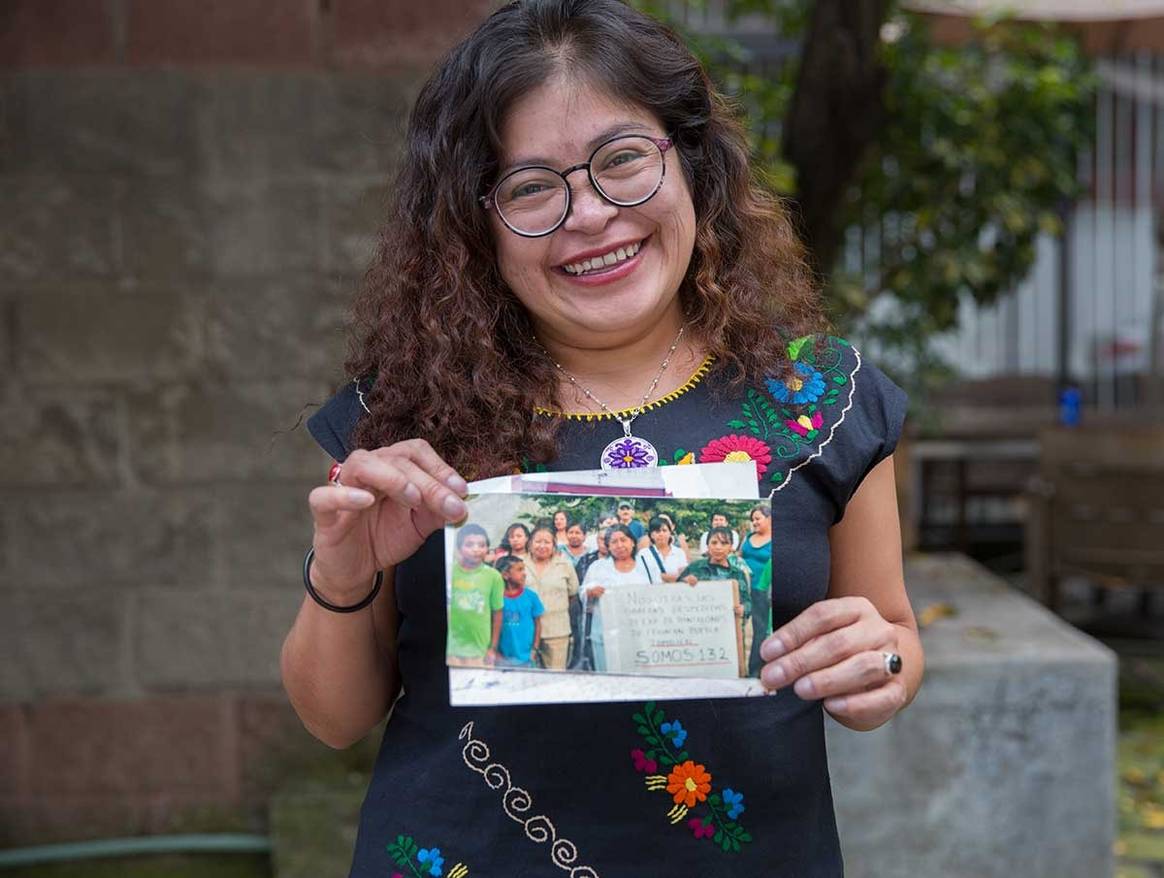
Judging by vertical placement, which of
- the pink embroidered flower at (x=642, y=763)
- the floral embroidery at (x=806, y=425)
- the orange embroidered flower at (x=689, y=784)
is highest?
the floral embroidery at (x=806, y=425)

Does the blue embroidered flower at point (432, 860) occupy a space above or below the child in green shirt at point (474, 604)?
below

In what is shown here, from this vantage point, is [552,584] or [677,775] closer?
[552,584]

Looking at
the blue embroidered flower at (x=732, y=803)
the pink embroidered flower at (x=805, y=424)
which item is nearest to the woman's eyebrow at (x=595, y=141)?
the pink embroidered flower at (x=805, y=424)

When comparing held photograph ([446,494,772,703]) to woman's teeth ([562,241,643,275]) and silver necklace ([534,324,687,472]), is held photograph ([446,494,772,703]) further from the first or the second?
woman's teeth ([562,241,643,275])

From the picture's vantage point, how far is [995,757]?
339cm

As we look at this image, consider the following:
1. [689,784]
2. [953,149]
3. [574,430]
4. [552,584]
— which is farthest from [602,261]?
[953,149]

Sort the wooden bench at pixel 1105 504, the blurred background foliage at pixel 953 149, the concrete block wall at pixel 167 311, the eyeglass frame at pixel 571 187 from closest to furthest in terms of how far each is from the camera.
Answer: the eyeglass frame at pixel 571 187 → the concrete block wall at pixel 167 311 → the blurred background foliage at pixel 953 149 → the wooden bench at pixel 1105 504

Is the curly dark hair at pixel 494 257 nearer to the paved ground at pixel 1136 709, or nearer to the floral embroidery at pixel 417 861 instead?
the floral embroidery at pixel 417 861

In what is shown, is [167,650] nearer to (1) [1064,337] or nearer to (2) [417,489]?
(2) [417,489]

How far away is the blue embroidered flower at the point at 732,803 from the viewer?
159 cm

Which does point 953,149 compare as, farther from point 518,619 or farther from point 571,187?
point 518,619

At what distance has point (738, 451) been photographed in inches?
63.5

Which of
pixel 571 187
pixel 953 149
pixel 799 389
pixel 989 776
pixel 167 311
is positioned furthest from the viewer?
pixel 953 149

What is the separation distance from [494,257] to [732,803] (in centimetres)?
73
